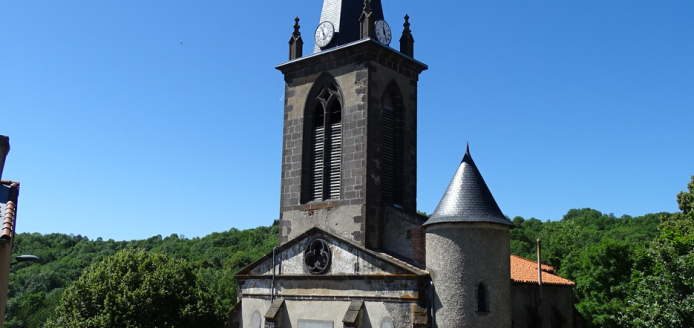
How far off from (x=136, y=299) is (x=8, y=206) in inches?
492

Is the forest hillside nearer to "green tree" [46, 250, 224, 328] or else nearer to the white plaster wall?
"green tree" [46, 250, 224, 328]

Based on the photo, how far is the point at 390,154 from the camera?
81.0ft

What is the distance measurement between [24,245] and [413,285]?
301 feet

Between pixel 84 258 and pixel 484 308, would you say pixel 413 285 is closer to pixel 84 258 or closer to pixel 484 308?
pixel 484 308

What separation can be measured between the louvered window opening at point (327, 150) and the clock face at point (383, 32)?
8.56 feet

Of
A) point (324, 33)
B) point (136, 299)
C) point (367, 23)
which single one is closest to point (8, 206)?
point (136, 299)

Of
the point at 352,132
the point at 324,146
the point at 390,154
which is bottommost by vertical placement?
the point at 390,154

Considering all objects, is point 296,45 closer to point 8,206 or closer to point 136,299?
point 136,299

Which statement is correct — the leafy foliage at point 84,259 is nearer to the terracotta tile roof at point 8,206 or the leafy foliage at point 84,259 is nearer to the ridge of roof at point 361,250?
the ridge of roof at point 361,250

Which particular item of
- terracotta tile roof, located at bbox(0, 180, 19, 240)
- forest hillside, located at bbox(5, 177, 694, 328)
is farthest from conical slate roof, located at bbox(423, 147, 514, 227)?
terracotta tile roof, located at bbox(0, 180, 19, 240)


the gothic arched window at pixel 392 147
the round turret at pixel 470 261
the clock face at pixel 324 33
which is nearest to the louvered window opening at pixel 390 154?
the gothic arched window at pixel 392 147

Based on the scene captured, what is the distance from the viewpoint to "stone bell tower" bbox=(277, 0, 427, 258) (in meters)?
23.2

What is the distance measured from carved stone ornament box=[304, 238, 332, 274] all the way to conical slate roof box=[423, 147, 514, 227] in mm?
4038

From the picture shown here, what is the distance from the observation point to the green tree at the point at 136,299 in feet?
82.8
